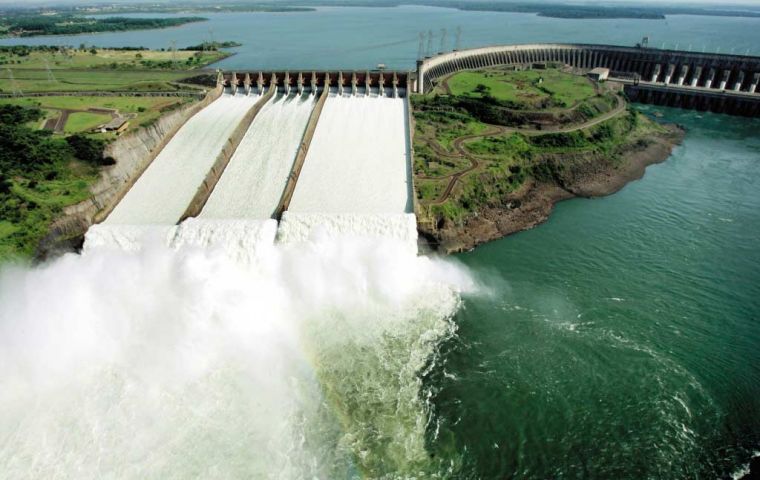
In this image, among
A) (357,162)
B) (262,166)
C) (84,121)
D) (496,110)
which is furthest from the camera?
(496,110)

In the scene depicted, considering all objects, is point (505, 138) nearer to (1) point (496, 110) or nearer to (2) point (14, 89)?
(1) point (496, 110)

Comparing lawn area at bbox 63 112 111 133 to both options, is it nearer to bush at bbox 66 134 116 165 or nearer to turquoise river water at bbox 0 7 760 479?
bush at bbox 66 134 116 165

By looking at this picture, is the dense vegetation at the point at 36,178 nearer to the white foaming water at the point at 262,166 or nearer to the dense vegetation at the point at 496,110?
the white foaming water at the point at 262,166

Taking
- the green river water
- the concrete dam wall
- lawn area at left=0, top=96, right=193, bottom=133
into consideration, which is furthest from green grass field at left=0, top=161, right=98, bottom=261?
the concrete dam wall

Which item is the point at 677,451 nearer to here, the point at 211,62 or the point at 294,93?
the point at 294,93

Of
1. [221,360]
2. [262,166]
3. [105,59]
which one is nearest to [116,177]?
[262,166]

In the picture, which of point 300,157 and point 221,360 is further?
point 300,157
